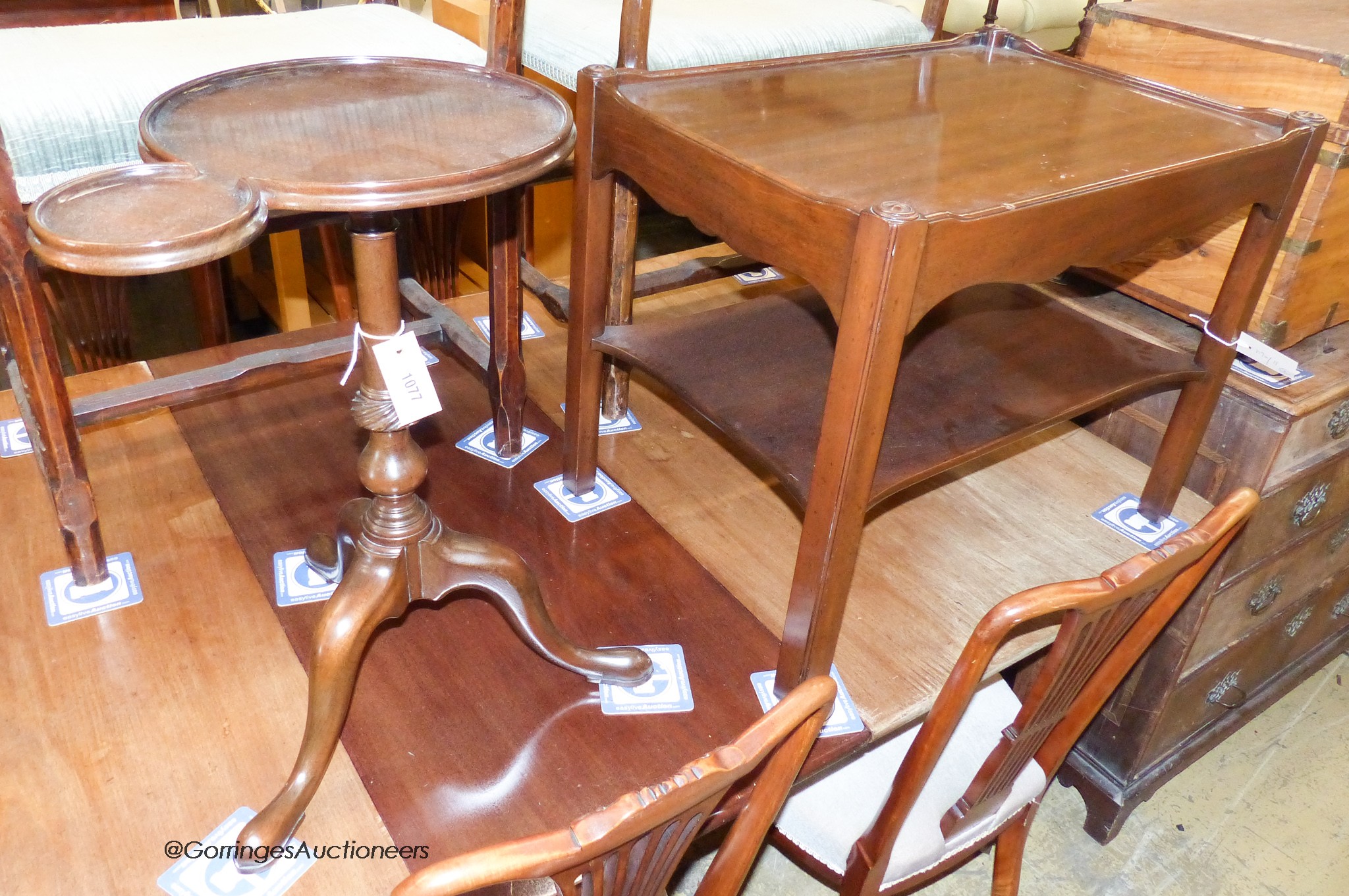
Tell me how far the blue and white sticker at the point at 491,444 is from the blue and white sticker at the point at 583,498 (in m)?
0.07

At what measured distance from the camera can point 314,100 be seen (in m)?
0.84

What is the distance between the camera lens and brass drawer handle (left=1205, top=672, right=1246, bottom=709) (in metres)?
1.52

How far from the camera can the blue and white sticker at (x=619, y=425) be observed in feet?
4.67

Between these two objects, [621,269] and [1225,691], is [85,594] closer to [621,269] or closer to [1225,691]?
[621,269]

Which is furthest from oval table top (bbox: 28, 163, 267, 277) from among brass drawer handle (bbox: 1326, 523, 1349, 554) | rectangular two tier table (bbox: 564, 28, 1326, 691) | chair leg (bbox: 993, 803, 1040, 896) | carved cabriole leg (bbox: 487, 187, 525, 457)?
brass drawer handle (bbox: 1326, 523, 1349, 554)

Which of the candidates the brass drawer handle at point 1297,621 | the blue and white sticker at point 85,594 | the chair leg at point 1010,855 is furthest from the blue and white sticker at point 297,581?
the brass drawer handle at point 1297,621

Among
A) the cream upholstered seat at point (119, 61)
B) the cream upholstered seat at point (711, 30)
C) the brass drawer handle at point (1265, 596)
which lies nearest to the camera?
the cream upholstered seat at point (119, 61)

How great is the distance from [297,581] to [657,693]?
0.42 metres

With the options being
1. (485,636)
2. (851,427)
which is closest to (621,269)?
(485,636)

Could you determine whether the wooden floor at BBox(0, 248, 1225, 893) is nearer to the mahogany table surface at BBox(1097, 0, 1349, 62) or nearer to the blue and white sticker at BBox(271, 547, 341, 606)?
the blue and white sticker at BBox(271, 547, 341, 606)

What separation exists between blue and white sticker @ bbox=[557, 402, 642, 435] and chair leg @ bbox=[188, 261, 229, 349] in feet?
2.70

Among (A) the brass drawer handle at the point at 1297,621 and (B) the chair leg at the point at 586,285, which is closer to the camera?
(B) the chair leg at the point at 586,285

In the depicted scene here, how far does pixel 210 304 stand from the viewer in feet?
6.23

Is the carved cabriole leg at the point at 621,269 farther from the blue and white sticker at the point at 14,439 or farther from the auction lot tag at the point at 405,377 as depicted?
the blue and white sticker at the point at 14,439
